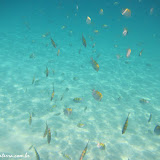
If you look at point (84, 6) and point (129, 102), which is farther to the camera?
point (84, 6)

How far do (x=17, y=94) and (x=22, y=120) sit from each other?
257cm

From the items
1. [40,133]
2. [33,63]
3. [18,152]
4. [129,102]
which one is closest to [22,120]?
[40,133]

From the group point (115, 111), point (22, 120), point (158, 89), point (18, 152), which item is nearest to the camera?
point (18, 152)

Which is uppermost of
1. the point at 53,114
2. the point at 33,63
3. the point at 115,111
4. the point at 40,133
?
the point at 33,63

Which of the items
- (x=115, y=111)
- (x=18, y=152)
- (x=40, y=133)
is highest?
(x=115, y=111)

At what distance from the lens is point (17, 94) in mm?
8703

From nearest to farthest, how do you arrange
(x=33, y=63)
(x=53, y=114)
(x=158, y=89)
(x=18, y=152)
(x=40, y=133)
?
(x=18, y=152)
(x=40, y=133)
(x=53, y=114)
(x=158, y=89)
(x=33, y=63)

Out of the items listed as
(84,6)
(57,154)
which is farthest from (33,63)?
(84,6)

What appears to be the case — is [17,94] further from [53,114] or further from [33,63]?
[33,63]

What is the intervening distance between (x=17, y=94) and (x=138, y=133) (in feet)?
24.5

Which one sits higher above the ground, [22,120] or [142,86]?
[142,86]

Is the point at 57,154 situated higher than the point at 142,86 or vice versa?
the point at 142,86

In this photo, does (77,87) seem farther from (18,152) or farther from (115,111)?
(18,152)

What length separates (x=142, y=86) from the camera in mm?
12523
